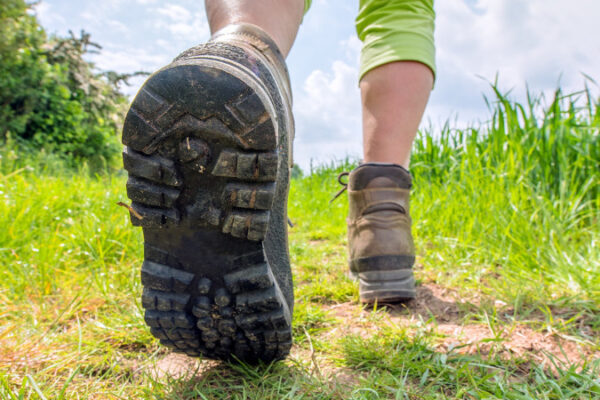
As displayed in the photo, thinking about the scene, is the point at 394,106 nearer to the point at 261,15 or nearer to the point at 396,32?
the point at 396,32

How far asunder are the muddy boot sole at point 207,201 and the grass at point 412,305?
14 centimetres

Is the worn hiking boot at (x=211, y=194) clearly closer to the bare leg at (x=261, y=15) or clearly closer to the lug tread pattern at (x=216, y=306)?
the lug tread pattern at (x=216, y=306)

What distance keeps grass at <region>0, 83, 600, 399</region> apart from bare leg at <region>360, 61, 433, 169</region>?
1.63 ft

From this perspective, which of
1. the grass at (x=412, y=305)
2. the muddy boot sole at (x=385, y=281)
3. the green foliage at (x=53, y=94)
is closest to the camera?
the grass at (x=412, y=305)

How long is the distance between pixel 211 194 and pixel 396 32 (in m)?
1.02

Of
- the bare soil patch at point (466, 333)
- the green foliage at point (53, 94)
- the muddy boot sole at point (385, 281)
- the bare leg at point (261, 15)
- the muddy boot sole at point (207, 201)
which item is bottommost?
the bare soil patch at point (466, 333)

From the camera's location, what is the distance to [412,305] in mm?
1464

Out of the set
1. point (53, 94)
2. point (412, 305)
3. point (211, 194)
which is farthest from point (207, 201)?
point (53, 94)

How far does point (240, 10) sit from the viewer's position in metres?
1.06

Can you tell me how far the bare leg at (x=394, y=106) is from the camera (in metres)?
1.45

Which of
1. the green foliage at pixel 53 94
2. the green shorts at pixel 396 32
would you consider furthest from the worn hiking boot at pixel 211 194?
the green foliage at pixel 53 94

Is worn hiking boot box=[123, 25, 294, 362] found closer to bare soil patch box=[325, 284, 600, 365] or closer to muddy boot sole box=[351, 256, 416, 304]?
bare soil patch box=[325, 284, 600, 365]

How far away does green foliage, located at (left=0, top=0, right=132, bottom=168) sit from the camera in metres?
7.19

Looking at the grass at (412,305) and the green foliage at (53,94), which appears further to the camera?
the green foliage at (53,94)
